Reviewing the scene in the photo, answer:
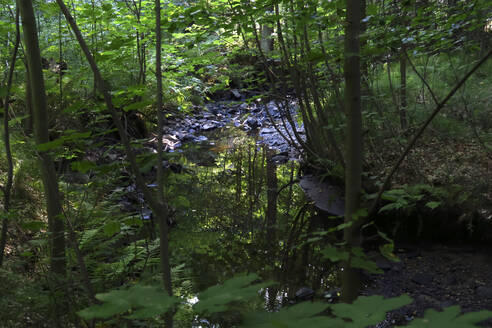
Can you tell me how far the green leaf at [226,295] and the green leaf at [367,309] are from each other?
0.16 metres

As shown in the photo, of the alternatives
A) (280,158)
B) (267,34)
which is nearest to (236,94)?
(267,34)

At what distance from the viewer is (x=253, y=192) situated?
6.11m

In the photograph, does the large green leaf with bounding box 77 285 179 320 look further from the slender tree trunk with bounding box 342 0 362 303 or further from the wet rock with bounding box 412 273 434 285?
the wet rock with bounding box 412 273 434 285

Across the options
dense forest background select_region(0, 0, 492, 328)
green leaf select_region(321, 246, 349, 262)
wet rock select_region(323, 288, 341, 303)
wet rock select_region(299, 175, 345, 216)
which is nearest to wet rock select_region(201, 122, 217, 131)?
dense forest background select_region(0, 0, 492, 328)

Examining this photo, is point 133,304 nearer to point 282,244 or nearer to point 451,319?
point 451,319

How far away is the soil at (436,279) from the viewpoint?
2.83 m

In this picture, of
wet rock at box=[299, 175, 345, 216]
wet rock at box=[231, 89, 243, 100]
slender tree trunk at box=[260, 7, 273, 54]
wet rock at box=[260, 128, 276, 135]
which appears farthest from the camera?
wet rock at box=[231, 89, 243, 100]

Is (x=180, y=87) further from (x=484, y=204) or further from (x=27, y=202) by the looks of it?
(x=484, y=204)

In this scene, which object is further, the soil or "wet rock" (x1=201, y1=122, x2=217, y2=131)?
"wet rock" (x1=201, y1=122, x2=217, y2=131)

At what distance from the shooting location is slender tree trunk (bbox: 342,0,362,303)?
1.20 m

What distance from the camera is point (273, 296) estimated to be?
319 cm

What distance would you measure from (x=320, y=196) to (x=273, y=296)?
2462 millimetres

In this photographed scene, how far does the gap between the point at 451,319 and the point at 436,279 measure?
3012 mm

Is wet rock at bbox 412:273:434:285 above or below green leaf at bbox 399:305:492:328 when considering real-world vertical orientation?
below
